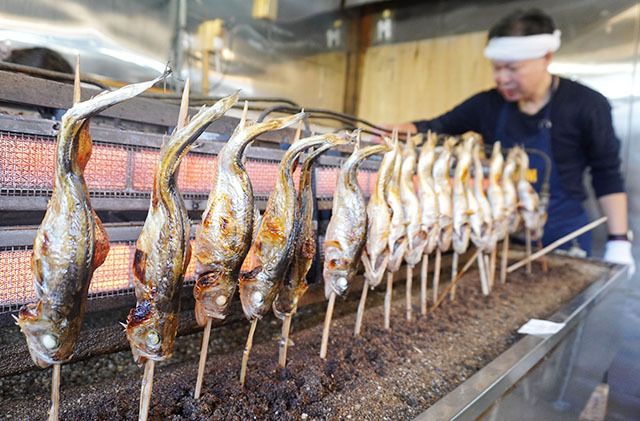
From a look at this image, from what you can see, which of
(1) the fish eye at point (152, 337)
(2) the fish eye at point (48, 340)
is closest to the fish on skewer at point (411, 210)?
(1) the fish eye at point (152, 337)

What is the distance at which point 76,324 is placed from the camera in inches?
44.8

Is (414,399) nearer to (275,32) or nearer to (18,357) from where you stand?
(18,357)

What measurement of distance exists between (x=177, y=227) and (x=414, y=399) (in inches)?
46.5

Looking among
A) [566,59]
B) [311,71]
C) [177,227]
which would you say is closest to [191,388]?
[177,227]

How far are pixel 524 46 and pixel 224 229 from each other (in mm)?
3925

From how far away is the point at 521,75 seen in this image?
161 inches

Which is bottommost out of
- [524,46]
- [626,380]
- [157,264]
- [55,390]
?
[626,380]

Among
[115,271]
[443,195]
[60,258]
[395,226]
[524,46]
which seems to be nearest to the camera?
[60,258]

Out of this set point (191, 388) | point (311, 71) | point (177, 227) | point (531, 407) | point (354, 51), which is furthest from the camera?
point (354, 51)

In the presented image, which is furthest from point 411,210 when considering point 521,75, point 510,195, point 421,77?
point 421,77

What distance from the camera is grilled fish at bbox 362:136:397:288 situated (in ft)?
6.59

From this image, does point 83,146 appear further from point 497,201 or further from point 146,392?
point 497,201

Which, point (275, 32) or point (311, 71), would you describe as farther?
point (311, 71)

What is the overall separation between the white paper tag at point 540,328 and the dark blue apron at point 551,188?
2504mm
